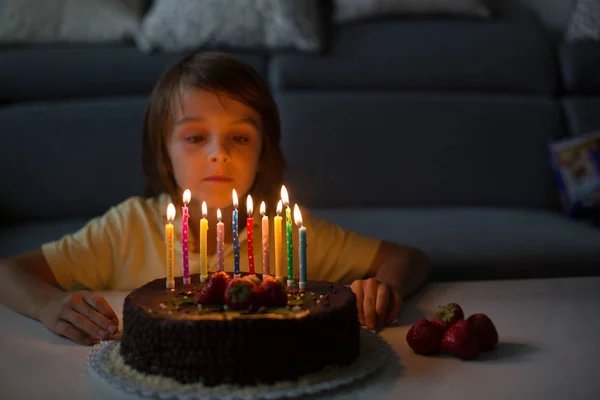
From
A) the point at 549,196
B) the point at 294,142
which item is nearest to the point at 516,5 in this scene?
the point at 549,196

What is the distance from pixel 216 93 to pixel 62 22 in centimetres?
165

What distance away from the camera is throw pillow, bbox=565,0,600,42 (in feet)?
10.7

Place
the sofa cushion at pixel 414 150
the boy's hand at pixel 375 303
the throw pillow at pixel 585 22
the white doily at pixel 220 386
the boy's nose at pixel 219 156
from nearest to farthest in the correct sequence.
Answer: the white doily at pixel 220 386
the boy's hand at pixel 375 303
the boy's nose at pixel 219 156
the sofa cushion at pixel 414 150
the throw pillow at pixel 585 22

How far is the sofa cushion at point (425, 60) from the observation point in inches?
118

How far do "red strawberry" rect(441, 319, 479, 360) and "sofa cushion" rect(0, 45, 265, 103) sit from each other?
6.41ft

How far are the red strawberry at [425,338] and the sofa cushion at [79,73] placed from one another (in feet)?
6.30

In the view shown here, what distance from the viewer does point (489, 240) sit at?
236 centimetres

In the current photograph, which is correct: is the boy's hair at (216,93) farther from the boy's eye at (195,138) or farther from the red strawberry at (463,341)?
the red strawberry at (463,341)

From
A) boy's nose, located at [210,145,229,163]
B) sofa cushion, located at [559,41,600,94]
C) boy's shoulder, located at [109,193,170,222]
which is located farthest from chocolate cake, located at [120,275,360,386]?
sofa cushion, located at [559,41,600,94]

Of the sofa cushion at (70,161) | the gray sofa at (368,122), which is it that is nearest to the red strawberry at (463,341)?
the gray sofa at (368,122)

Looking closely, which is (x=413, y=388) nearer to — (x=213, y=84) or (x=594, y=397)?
(x=594, y=397)

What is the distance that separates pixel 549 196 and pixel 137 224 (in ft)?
5.67

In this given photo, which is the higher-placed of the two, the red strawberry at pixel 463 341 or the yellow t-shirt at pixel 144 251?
the red strawberry at pixel 463 341

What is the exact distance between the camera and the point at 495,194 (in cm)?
294
